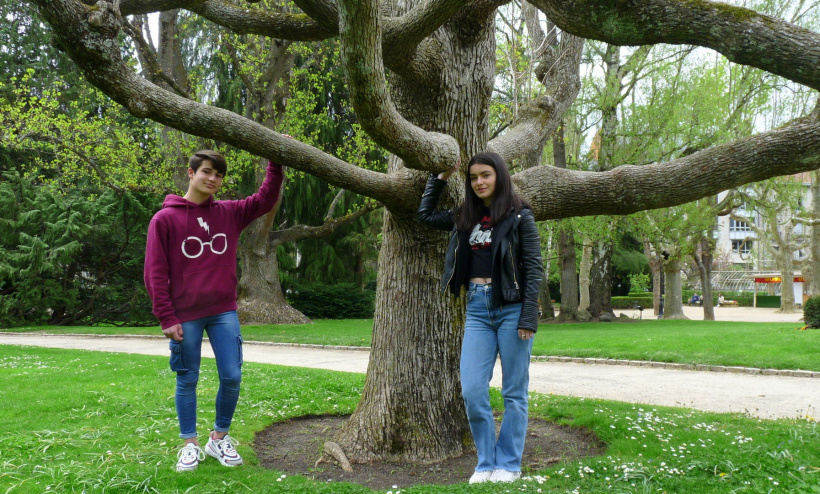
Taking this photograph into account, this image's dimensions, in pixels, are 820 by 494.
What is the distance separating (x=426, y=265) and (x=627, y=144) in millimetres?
17303

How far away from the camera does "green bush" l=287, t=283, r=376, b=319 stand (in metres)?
23.2

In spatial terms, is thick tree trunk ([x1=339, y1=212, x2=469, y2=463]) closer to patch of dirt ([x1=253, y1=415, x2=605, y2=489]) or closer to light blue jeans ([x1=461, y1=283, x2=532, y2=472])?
patch of dirt ([x1=253, y1=415, x2=605, y2=489])

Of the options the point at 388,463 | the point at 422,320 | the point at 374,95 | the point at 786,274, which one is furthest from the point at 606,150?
the point at 374,95

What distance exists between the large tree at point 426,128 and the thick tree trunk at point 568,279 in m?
17.4

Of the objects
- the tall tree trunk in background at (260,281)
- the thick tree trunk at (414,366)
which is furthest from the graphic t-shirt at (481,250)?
the tall tree trunk in background at (260,281)

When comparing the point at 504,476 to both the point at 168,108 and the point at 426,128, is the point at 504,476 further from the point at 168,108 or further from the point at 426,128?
the point at 168,108

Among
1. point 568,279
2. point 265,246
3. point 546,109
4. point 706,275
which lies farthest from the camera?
point 706,275

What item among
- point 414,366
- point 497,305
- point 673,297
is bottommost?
point 414,366

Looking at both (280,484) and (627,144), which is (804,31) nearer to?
(280,484)

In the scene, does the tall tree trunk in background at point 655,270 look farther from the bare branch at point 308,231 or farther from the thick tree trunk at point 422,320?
the thick tree trunk at point 422,320

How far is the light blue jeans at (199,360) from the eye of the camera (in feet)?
13.2

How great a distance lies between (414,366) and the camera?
4.84m

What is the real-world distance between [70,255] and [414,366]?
17492mm

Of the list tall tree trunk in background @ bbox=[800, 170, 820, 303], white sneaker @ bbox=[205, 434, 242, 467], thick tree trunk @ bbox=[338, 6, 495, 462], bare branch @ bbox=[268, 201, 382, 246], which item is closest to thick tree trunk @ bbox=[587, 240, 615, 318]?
tall tree trunk in background @ bbox=[800, 170, 820, 303]
